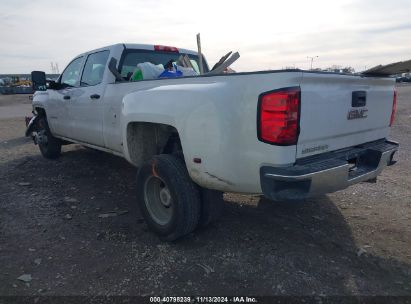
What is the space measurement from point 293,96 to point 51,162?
542cm

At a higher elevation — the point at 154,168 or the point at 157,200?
the point at 154,168

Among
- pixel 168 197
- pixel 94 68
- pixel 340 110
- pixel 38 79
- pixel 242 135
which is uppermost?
pixel 94 68

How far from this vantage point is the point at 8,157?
696cm

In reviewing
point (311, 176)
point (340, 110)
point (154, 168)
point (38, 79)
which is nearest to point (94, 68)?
point (38, 79)

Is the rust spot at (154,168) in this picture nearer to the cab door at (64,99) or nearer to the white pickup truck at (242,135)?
the white pickup truck at (242,135)

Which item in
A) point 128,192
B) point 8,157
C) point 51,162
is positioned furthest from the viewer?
point 8,157

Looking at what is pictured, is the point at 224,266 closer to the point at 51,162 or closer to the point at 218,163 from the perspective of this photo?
the point at 218,163

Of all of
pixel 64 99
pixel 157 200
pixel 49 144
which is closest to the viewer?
pixel 157 200

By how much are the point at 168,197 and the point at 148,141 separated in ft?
2.55

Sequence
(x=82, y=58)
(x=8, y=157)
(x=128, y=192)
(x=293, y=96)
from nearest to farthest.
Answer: (x=293, y=96) → (x=128, y=192) → (x=82, y=58) → (x=8, y=157)

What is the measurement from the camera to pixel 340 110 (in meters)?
2.75

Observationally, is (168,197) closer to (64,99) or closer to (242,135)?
(242,135)

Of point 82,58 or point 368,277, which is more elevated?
point 82,58

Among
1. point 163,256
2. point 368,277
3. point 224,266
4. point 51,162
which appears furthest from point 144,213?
point 51,162
